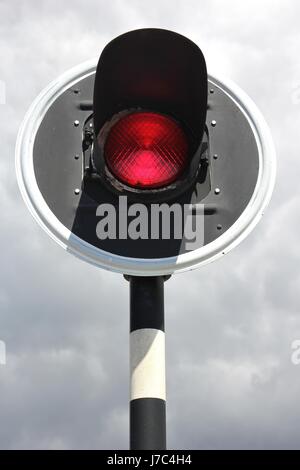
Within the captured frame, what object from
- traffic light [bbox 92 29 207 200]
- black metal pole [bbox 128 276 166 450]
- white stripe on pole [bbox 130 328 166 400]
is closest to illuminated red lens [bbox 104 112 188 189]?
traffic light [bbox 92 29 207 200]

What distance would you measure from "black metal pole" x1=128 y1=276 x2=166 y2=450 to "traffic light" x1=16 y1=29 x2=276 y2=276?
0.08 metres

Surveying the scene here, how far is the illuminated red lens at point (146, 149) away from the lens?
3.00m

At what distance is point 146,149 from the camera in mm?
2984

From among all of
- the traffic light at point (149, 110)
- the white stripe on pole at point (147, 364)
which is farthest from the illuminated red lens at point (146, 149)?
the white stripe on pole at point (147, 364)

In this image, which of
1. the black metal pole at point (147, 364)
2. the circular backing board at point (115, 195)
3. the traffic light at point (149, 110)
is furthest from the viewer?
the circular backing board at point (115, 195)

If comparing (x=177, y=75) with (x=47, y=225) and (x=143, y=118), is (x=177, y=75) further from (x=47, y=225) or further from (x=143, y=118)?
(x=47, y=225)

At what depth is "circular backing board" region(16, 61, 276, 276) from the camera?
3.15 m

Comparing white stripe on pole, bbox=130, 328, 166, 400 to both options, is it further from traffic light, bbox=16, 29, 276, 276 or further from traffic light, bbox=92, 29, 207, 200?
traffic light, bbox=92, 29, 207, 200

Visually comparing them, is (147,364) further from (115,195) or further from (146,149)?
(146,149)

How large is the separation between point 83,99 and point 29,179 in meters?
0.40

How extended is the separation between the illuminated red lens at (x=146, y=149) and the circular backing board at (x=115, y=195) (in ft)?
0.39

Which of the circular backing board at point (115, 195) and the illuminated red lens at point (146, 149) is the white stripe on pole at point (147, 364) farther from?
the illuminated red lens at point (146, 149)

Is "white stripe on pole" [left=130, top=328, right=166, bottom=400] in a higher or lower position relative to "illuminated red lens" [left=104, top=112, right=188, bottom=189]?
lower

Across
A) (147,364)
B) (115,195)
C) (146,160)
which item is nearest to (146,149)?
(146,160)
